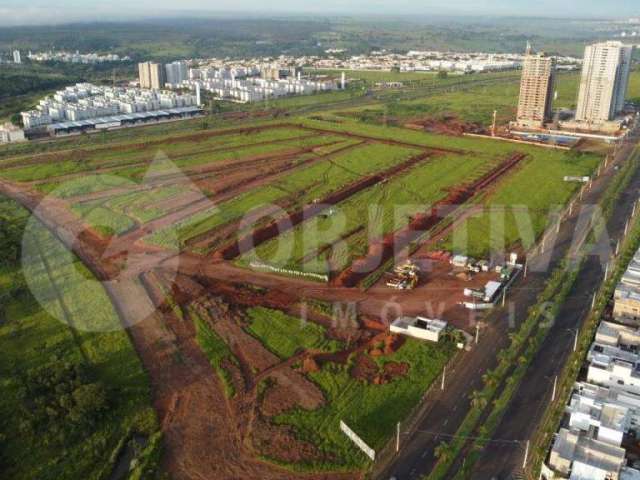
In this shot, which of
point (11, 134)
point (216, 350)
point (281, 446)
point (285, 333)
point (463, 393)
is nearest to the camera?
point (281, 446)

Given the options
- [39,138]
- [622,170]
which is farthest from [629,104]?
[39,138]

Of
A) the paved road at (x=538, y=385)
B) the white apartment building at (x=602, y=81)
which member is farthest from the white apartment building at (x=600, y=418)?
the white apartment building at (x=602, y=81)

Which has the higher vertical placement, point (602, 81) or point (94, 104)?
point (602, 81)

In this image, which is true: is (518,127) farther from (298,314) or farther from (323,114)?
(298,314)

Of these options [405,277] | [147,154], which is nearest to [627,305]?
[405,277]

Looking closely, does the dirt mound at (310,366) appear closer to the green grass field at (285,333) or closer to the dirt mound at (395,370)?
the green grass field at (285,333)

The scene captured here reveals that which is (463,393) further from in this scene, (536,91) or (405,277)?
(536,91)

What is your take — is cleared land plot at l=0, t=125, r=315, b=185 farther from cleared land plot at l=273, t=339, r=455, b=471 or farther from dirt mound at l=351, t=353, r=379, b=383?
cleared land plot at l=273, t=339, r=455, b=471
